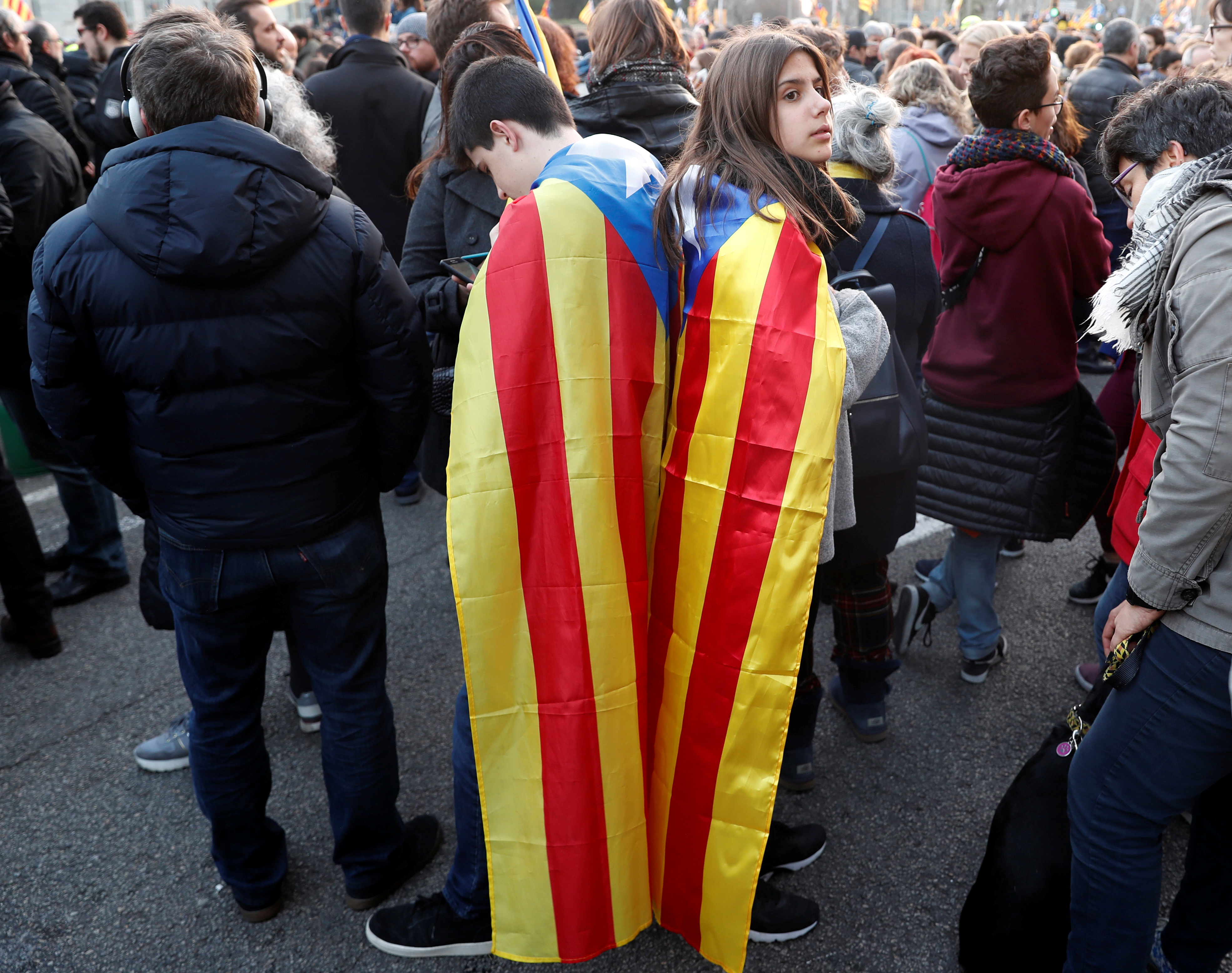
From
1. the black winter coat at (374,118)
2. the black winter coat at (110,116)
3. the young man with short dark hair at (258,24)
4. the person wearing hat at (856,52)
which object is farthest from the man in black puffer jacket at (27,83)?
the person wearing hat at (856,52)

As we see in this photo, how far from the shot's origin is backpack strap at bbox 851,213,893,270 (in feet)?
7.30

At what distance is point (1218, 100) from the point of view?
186cm

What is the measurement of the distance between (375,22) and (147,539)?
300 cm

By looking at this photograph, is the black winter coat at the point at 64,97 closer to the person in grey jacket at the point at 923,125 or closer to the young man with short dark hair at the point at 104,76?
the young man with short dark hair at the point at 104,76

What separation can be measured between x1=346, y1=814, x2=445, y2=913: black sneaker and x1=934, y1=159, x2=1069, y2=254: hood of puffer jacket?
234 cm

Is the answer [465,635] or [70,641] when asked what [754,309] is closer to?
[465,635]

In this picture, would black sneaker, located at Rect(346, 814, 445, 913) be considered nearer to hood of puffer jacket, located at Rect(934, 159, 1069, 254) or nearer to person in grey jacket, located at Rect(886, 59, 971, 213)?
hood of puffer jacket, located at Rect(934, 159, 1069, 254)

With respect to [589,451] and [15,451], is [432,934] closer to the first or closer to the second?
[589,451]

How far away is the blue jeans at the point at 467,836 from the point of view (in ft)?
6.79

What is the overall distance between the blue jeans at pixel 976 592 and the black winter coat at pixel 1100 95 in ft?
9.33

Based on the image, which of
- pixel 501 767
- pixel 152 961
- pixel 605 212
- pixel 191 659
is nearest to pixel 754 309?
pixel 605 212

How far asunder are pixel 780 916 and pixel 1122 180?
182cm

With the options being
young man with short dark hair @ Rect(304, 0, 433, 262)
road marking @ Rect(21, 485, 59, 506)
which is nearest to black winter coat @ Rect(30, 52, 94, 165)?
young man with short dark hair @ Rect(304, 0, 433, 262)

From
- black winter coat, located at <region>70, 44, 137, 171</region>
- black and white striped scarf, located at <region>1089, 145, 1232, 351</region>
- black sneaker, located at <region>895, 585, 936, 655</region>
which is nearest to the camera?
black and white striped scarf, located at <region>1089, 145, 1232, 351</region>
